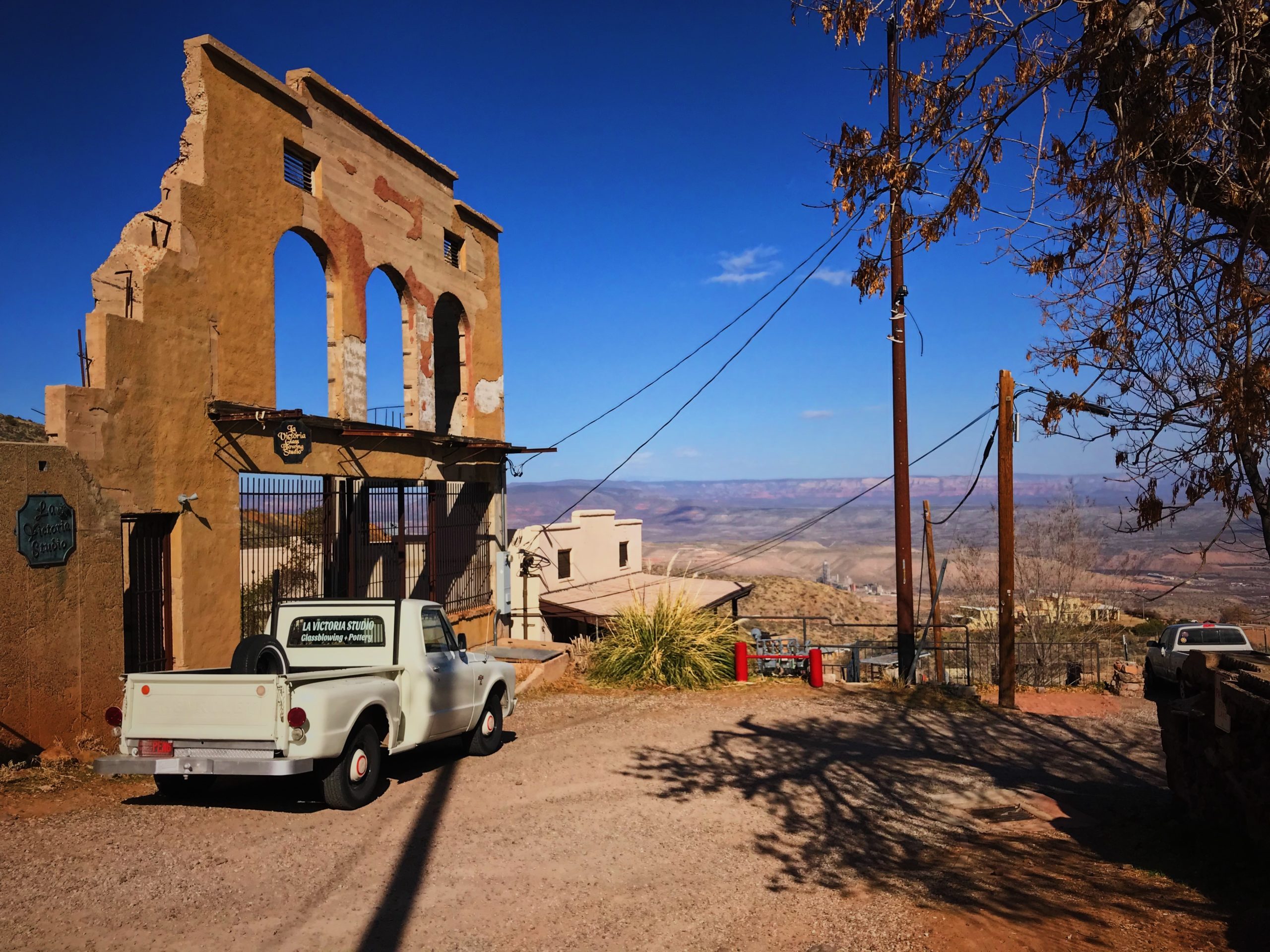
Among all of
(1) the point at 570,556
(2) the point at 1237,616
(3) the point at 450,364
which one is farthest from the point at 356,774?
(2) the point at 1237,616

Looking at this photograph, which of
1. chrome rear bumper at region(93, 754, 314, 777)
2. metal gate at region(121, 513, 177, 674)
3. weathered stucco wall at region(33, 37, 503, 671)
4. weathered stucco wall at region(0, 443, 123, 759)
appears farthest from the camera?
metal gate at region(121, 513, 177, 674)

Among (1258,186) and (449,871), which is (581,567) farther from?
(1258,186)

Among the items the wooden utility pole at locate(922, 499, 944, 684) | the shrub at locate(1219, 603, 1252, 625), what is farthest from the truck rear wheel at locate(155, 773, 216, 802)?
the shrub at locate(1219, 603, 1252, 625)

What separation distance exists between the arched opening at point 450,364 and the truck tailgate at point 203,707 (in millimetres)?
11950

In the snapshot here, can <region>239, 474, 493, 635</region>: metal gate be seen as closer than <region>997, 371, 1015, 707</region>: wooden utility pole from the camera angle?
Yes

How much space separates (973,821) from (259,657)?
6.99 metres

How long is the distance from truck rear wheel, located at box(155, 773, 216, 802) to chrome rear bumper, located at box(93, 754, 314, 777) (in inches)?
17.0

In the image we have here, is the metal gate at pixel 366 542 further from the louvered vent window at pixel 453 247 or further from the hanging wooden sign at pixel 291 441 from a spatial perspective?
the louvered vent window at pixel 453 247

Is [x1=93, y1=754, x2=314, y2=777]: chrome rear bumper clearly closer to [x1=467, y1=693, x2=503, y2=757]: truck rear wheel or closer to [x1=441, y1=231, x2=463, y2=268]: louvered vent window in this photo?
[x1=467, y1=693, x2=503, y2=757]: truck rear wheel

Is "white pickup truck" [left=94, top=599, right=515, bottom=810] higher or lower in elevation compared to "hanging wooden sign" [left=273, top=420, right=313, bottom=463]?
lower

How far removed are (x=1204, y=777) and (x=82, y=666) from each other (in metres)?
11.1

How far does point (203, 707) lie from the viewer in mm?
7953

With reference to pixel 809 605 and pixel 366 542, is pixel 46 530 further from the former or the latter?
pixel 809 605

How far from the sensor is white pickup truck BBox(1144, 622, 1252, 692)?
20094mm
